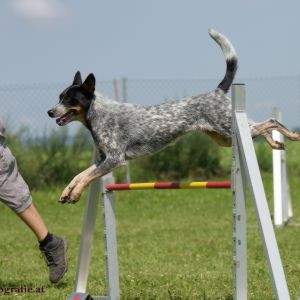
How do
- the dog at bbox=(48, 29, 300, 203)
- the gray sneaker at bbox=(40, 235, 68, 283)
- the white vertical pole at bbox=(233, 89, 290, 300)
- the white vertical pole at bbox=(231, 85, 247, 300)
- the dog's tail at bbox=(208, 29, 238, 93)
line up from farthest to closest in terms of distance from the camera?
the gray sneaker at bbox=(40, 235, 68, 283)
the dog's tail at bbox=(208, 29, 238, 93)
the dog at bbox=(48, 29, 300, 203)
the white vertical pole at bbox=(231, 85, 247, 300)
the white vertical pole at bbox=(233, 89, 290, 300)

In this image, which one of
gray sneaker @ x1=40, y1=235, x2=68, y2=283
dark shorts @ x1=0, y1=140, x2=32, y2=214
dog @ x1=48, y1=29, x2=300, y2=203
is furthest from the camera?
gray sneaker @ x1=40, y1=235, x2=68, y2=283

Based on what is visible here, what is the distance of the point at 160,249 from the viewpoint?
301 inches

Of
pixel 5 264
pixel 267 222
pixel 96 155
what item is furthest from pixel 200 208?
pixel 267 222

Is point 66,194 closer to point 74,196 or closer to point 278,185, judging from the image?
point 74,196

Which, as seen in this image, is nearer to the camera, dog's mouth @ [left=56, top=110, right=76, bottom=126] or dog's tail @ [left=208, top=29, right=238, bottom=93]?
dog's mouth @ [left=56, top=110, right=76, bottom=126]

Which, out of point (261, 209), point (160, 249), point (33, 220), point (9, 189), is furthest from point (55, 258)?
point (160, 249)

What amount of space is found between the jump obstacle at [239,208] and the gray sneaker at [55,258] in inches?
21.3

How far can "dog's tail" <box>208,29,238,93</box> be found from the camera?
180 inches

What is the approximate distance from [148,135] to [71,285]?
1.82 meters

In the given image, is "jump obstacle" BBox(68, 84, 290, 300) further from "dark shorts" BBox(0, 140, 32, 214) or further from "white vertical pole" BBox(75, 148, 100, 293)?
"dark shorts" BBox(0, 140, 32, 214)

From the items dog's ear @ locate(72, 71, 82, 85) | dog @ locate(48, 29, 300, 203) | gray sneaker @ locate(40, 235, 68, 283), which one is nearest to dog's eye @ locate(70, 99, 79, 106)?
dog @ locate(48, 29, 300, 203)

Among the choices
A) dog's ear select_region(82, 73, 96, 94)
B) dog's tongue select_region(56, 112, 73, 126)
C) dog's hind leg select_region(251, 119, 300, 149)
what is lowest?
dog's hind leg select_region(251, 119, 300, 149)

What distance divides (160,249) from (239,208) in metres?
3.79

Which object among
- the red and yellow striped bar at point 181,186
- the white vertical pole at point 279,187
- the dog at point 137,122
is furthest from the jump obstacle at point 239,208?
the white vertical pole at point 279,187
